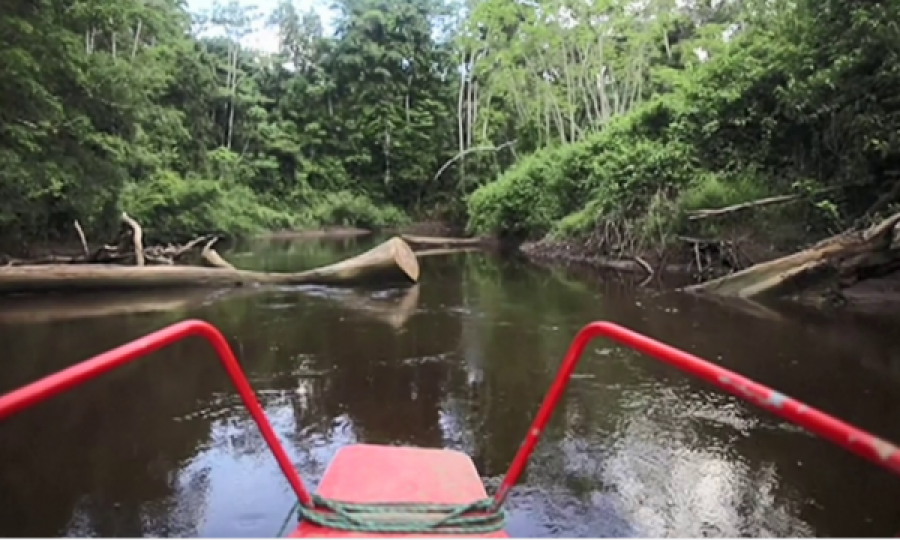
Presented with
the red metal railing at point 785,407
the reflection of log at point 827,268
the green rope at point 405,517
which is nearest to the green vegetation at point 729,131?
the reflection of log at point 827,268

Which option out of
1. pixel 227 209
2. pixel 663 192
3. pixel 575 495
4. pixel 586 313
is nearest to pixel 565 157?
pixel 663 192

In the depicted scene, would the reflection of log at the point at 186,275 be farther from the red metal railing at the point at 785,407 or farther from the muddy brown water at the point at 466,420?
the red metal railing at the point at 785,407

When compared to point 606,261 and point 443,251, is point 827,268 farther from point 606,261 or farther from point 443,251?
point 443,251

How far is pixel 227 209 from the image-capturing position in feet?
74.7

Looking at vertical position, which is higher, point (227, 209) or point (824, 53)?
point (824, 53)

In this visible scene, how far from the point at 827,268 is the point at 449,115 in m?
24.4

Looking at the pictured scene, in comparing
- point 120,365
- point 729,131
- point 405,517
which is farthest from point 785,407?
point 729,131

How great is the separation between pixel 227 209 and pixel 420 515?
21.8 meters

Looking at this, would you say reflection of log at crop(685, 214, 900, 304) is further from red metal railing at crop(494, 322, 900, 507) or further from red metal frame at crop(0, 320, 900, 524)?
red metal railing at crop(494, 322, 900, 507)

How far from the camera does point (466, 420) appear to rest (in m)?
4.26

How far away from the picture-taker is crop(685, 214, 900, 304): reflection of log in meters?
7.38

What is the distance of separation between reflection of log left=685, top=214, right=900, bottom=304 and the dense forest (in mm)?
1323

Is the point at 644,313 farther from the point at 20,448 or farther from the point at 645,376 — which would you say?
the point at 20,448

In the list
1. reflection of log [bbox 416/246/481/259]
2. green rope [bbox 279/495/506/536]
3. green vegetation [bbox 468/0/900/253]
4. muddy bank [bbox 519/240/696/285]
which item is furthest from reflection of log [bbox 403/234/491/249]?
green rope [bbox 279/495/506/536]
